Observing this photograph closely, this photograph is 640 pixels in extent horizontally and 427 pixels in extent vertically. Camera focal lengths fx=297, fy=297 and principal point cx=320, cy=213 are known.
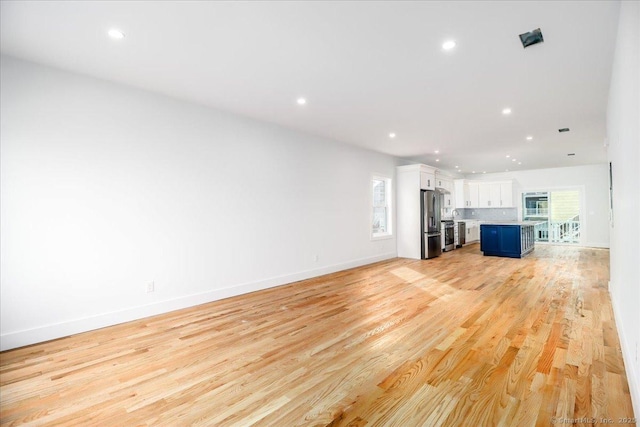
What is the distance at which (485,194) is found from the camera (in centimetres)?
1113

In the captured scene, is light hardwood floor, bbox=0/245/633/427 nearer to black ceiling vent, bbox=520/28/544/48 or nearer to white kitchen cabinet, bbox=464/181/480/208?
black ceiling vent, bbox=520/28/544/48

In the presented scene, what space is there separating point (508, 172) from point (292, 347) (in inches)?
446

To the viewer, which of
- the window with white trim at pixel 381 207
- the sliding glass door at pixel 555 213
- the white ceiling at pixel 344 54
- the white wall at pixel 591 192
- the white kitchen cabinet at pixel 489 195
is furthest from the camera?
the white kitchen cabinet at pixel 489 195

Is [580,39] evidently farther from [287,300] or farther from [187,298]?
[187,298]

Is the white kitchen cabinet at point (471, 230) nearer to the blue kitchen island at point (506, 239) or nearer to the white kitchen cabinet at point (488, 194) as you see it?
the white kitchen cabinet at point (488, 194)

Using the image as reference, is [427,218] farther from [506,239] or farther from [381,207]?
[506,239]

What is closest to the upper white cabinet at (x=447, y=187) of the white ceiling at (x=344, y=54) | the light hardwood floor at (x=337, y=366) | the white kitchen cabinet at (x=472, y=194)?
the white kitchen cabinet at (x=472, y=194)

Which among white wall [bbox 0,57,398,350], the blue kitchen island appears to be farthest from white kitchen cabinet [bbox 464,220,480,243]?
white wall [bbox 0,57,398,350]

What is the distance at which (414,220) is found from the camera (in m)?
7.54

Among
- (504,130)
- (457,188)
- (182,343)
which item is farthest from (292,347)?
(457,188)

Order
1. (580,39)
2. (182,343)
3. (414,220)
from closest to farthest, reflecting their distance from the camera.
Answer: (580,39) → (182,343) → (414,220)

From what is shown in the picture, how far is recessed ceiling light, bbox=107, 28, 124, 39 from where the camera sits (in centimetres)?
237

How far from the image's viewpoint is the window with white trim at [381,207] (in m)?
7.30

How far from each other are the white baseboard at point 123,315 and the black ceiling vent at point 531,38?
168 inches
